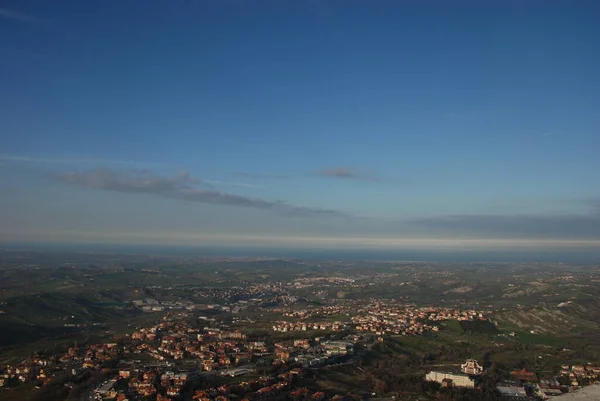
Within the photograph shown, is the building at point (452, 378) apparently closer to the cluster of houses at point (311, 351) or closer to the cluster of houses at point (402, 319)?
the cluster of houses at point (311, 351)

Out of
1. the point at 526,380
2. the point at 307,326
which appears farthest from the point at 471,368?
the point at 307,326

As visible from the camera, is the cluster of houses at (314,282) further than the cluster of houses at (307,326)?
Yes

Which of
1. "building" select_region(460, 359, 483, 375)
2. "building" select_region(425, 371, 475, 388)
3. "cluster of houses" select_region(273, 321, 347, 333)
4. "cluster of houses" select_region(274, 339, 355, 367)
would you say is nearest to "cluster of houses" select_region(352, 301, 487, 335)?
"cluster of houses" select_region(273, 321, 347, 333)

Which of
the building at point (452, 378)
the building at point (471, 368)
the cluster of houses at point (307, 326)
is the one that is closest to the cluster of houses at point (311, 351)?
the cluster of houses at point (307, 326)

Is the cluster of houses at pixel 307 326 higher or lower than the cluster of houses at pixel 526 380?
lower

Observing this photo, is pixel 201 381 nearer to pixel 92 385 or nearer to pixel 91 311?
pixel 92 385

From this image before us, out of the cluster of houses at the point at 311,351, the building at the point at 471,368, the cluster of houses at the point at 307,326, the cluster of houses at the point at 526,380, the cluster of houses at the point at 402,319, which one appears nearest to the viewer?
the cluster of houses at the point at 526,380

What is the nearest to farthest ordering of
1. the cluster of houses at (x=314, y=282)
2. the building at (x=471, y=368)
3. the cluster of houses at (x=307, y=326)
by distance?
the building at (x=471, y=368) < the cluster of houses at (x=307, y=326) < the cluster of houses at (x=314, y=282)

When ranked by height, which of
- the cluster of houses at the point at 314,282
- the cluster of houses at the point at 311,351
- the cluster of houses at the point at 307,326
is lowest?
the cluster of houses at the point at 314,282

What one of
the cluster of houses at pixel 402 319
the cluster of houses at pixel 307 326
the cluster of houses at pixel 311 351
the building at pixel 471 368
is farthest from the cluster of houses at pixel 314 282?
the building at pixel 471 368
